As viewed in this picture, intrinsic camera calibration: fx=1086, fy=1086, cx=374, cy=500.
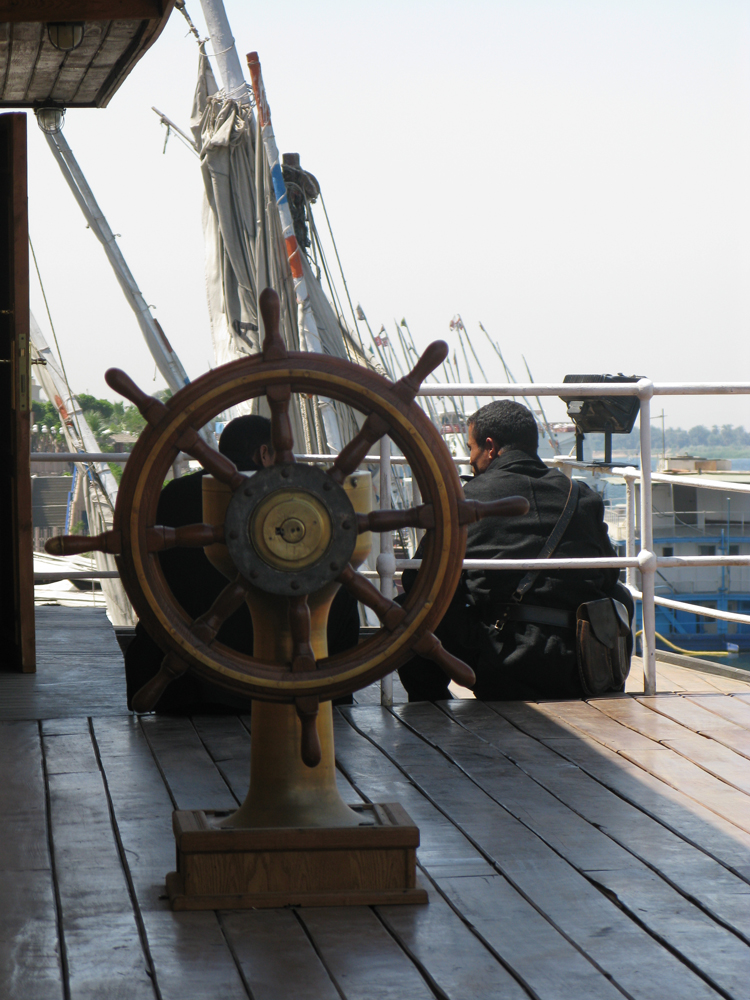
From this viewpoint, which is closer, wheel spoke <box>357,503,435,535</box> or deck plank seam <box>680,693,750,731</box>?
wheel spoke <box>357,503,435,535</box>

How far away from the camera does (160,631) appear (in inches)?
67.3

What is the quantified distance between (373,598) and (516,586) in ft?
4.53

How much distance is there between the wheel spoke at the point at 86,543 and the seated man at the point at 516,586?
151 cm

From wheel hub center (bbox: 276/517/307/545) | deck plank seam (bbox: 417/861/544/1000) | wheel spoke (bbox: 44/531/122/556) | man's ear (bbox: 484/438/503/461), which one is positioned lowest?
deck plank seam (bbox: 417/861/544/1000)

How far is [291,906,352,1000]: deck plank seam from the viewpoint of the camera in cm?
142

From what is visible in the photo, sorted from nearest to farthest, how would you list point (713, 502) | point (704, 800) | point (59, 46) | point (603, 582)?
point (704, 800)
point (59, 46)
point (603, 582)
point (713, 502)

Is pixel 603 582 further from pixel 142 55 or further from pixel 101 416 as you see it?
pixel 101 416

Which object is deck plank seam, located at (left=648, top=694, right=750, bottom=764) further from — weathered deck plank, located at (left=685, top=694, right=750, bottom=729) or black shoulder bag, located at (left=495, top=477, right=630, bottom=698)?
black shoulder bag, located at (left=495, top=477, right=630, bottom=698)

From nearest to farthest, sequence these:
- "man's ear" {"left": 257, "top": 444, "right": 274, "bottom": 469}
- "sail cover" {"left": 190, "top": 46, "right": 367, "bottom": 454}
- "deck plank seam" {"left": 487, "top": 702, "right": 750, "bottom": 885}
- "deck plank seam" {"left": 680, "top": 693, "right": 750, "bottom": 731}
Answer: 1. "deck plank seam" {"left": 487, "top": 702, "right": 750, "bottom": 885}
2. "man's ear" {"left": 257, "top": 444, "right": 274, "bottom": 469}
3. "deck plank seam" {"left": 680, "top": 693, "right": 750, "bottom": 731}
4. "sail cover" {"left": 190, "top": 46, "right": 367, "bottom": 454}

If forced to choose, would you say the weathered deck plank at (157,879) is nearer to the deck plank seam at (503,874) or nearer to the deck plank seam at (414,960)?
the deck plank seam at (414,960)

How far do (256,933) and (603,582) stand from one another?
1814 millimetres

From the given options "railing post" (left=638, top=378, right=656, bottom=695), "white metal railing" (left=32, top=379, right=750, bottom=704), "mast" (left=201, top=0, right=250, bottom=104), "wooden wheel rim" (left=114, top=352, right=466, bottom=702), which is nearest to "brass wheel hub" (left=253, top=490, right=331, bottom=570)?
"wooden wheel rim" (left=114, top=352, right=466, bottom=702)

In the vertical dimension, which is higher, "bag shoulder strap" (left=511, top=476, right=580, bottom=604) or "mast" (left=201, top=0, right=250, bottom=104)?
"mast" (left=201, top=0, right=250, bottom=104)

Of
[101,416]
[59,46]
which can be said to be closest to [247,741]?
[59,46]
